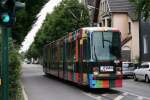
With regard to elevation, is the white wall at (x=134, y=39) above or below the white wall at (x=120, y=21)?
below

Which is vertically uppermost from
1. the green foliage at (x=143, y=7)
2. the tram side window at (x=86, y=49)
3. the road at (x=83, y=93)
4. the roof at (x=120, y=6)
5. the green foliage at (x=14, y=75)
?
the roof at (x=120, y=6)

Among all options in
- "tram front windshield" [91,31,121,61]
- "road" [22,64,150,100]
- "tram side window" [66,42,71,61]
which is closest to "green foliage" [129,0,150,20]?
"tram side window" [66,42,71,61]

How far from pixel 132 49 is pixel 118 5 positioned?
6.29 metres

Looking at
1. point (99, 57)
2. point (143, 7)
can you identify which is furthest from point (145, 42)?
point (99, 57)

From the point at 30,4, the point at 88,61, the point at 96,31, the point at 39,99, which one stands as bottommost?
the point at 39,99

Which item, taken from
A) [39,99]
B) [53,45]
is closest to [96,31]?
[39,99]

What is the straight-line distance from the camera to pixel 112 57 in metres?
24.3

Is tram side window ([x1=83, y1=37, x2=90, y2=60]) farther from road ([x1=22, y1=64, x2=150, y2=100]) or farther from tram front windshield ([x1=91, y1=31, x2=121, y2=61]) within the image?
road ([x1=22, y1=64, x2=150, y2=100])

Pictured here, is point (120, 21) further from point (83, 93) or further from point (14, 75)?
point (14, 75)

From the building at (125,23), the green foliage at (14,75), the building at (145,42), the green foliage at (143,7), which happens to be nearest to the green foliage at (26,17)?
the green foliage at (143,7)

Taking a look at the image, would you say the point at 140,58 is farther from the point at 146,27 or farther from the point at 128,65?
the point at 128,65

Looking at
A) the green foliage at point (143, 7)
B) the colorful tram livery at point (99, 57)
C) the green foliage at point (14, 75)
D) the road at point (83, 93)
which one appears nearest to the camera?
the green foliage at point (14, 75)

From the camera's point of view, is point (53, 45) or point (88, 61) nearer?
point (88, 61)

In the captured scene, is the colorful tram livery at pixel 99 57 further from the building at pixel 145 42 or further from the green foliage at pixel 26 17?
the building at pixel 145 42
